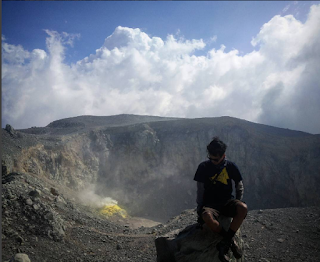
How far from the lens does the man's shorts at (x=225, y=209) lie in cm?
458

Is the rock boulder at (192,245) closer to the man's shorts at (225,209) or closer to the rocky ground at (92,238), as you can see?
the man's shorts at (225,209)

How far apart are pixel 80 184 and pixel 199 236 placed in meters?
23.4

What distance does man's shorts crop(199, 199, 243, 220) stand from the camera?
4582mm

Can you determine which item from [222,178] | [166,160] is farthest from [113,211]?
[222,178]

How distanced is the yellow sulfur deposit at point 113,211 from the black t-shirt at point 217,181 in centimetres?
2049

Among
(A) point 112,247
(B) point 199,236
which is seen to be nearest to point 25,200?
(A) point 112,247

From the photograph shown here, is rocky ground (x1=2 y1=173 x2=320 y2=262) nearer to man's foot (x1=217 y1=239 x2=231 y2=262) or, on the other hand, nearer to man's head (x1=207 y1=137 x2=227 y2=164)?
man's foot (x1=217 y1=239 x2=231 y2=262)

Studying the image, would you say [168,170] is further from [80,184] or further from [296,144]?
[296,144]

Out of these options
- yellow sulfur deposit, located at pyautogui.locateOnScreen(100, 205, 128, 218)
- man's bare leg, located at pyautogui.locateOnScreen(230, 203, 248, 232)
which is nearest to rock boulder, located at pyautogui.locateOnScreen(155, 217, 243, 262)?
man's bare leg, located at pyautogui.locateOnScreen(230, 203, 248, 232)

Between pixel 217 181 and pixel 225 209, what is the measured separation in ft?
2.20

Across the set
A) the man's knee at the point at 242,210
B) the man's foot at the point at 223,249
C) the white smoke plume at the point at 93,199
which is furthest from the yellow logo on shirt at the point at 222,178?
the white smoke plume at the point at 93,199

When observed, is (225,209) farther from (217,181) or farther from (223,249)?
(223,249)

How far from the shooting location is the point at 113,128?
106 feet

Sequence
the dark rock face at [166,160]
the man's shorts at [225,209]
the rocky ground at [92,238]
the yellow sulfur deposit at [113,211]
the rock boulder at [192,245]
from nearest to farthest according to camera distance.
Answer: the man's shorts at [225,209] < the rock boulder at [192,245] < the rocky ground at [92,238] < the yellow sulfur deposit at [113,211] < the dark rock face at [166,160]
